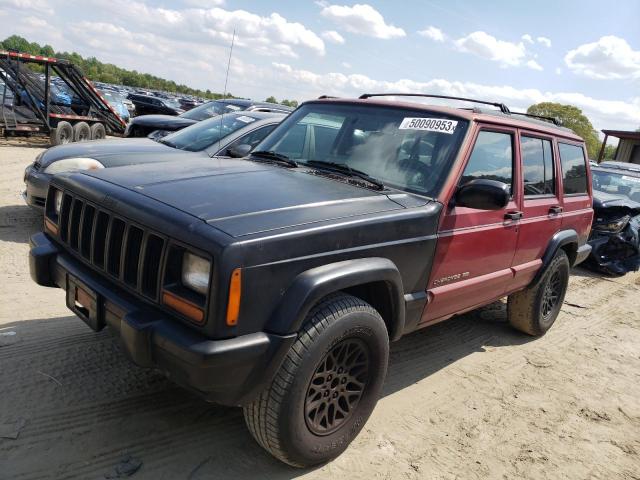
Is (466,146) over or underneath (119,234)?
over

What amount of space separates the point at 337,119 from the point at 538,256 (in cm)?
221

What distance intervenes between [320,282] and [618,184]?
956 cm

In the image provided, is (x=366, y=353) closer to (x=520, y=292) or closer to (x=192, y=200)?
(x=192, y=200)

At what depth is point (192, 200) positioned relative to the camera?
2.62m

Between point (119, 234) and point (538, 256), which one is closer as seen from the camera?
point (119, 234)

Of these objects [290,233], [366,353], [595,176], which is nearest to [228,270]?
[290,233]

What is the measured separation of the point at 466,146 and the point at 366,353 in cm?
154

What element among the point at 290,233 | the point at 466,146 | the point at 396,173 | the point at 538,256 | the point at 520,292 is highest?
the point at 466,146

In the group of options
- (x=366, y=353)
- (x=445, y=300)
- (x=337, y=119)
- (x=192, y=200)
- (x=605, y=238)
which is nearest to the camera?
(x=192, y=200)

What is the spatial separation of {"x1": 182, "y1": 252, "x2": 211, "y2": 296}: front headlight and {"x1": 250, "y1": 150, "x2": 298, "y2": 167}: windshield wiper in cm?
146

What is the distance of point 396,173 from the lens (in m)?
3.41

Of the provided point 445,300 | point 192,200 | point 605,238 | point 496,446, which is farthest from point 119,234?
point 605,238

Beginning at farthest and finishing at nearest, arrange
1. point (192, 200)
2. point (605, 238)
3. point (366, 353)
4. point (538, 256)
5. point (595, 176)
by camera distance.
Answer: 1. point (595, 176)
2. point (605, 238)
3. point (538, 256)
4. point (366, 353)
5. point (192, 200)

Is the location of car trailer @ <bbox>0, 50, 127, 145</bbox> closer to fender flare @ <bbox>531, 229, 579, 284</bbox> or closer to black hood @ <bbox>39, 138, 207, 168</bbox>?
black hood @ <bbox>39, 138, 207, 168</bbox>
